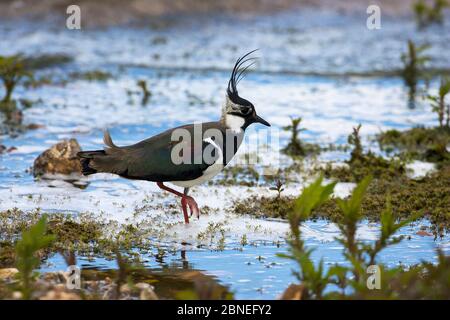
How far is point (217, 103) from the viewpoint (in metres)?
11.7

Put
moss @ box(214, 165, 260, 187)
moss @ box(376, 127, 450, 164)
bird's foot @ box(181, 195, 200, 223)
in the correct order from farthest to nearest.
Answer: moss @ box(376, 127, 450, 164)
moss @ box(214, 165, 260, 187)
bird's foot @ box(181, 195, 200, 223)

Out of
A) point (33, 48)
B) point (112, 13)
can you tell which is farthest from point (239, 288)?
point (112, 13)

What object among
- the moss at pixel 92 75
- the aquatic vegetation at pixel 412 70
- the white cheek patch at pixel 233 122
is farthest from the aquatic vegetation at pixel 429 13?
the white cheek patch at pixel 233 122

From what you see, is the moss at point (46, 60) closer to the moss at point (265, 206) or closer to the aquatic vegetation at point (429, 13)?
the aquatic vegetation at point (429, 13)

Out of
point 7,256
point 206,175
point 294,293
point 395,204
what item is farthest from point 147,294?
point 395,204

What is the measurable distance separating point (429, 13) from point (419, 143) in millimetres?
8111

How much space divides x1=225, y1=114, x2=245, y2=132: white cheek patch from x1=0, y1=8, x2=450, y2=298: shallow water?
2.46ft

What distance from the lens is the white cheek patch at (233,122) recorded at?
23.2ft

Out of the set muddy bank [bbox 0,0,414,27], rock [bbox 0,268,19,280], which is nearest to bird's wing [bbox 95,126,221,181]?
rock [bbox 0,268,19,280]

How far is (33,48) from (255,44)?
4.10m

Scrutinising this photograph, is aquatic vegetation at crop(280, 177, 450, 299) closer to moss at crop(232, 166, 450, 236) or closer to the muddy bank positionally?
moss at crop(232, 166, 450, 236)

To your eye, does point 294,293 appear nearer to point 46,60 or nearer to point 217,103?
point 217,103

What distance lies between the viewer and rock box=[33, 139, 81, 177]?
8.19 m

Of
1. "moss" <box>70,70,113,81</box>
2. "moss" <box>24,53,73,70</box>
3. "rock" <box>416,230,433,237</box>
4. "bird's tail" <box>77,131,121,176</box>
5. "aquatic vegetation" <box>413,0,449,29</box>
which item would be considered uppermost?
"aquatic vegetation" <box>413,0,449,29</box>
